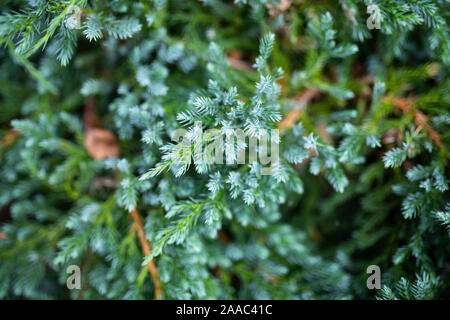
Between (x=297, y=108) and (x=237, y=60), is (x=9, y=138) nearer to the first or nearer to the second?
(x=237, y=60)

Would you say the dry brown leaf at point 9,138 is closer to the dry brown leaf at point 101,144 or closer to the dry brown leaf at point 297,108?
the dry brown leaf at point 101,144

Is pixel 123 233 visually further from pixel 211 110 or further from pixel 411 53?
pixel 411 53

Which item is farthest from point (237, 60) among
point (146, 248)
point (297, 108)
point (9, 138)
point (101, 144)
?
point (9, 138)

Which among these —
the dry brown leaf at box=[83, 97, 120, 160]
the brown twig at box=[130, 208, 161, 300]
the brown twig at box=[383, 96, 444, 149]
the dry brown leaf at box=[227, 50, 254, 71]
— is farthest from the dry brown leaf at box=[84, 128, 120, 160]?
the brown twig at box=[383, 96, 444, 149]

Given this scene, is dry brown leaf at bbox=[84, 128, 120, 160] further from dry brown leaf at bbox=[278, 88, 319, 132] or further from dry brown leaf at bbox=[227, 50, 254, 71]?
dry brown leaf at bbox=[278, 88, 319, 132]

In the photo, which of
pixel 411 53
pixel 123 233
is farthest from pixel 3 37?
pixel 411 53

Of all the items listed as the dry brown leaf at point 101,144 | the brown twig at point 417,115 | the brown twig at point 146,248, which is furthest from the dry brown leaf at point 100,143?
the brown twig at point 417,115

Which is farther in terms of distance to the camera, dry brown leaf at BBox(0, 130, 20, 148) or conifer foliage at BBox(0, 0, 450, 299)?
dry brown leaf at BBox(0, 130, 20, 148)

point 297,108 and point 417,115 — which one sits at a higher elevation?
point 297,108

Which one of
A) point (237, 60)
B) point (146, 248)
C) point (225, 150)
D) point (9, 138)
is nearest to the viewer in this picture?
point (225, 150)
